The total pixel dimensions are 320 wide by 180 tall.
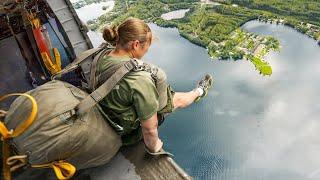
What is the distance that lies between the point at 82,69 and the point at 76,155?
2448 mm

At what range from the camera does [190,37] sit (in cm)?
7369

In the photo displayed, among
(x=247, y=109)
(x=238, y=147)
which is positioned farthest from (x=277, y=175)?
(x=247, y=109)

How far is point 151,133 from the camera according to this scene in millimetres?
3707

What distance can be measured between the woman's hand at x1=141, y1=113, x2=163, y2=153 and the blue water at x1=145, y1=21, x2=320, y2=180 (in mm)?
40968

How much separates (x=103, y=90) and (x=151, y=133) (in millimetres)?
695

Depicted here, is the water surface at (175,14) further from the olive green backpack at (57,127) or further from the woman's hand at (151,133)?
the olive green backpack at (57,127)

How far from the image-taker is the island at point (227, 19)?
67.8m

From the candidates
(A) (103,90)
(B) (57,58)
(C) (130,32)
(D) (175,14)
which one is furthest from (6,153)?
(D) (175,14)

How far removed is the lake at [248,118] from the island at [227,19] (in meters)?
2.13

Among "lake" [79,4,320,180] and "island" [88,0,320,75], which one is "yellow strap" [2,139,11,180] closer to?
Answer: "lake" [79,4,320,180]

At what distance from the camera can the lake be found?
46250mm

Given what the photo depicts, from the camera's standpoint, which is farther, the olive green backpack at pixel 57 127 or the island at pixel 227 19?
the island at pixel 227 19

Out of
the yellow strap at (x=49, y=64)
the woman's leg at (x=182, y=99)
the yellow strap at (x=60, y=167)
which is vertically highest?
the yellow strap at (x=60, y=167)

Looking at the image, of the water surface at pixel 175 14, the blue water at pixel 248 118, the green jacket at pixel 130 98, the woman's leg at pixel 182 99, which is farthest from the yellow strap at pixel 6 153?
the water surface at pixel 175 14
